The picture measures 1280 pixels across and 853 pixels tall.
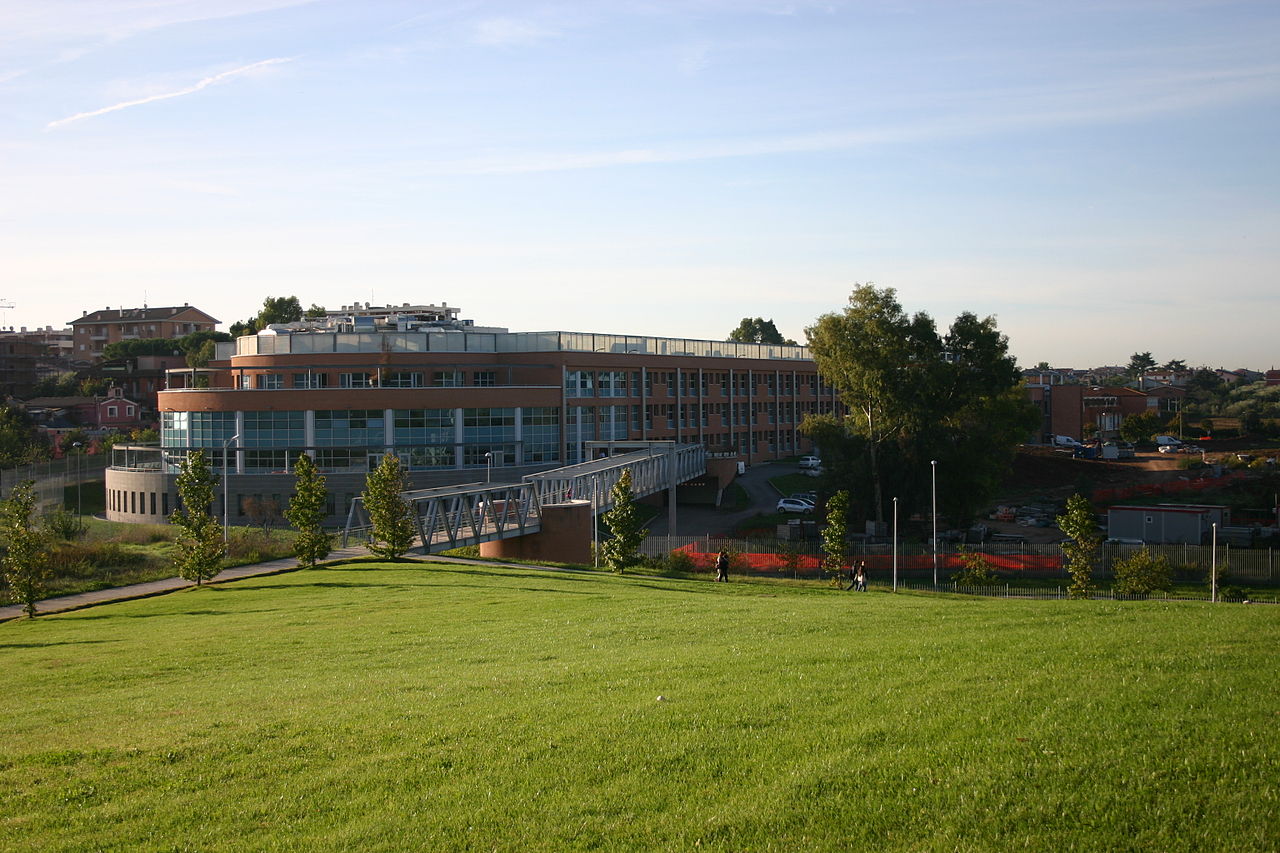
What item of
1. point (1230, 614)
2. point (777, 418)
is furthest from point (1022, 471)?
point (1230, 614)

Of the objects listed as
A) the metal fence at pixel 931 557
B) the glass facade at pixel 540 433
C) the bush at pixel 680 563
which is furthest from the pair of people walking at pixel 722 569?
the glass facade at pixel 540 433

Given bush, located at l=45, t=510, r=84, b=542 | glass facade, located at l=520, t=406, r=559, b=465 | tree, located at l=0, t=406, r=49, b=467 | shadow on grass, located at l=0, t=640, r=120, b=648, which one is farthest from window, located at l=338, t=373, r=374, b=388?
shadow on grass, located at l=0, t=640, r=120, b=648


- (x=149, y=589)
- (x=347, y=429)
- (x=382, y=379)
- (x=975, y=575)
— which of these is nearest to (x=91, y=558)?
(x=149, y=589)

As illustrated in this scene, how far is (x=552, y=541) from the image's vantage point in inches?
1823

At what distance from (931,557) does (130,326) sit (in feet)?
473

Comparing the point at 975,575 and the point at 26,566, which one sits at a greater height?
the point at 26,566

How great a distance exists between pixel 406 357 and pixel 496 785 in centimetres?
6579

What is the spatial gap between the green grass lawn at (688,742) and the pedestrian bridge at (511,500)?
23740 mm

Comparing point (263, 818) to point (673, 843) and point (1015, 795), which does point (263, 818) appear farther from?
point (1015, 795)

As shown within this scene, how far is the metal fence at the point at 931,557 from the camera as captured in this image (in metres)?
43.8

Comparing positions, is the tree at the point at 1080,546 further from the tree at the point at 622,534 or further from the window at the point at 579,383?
the window at the point at 579,383

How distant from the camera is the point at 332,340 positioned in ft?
246

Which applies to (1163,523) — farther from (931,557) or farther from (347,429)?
(347,429)

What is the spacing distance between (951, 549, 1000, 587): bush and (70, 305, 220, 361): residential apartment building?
13640cm
